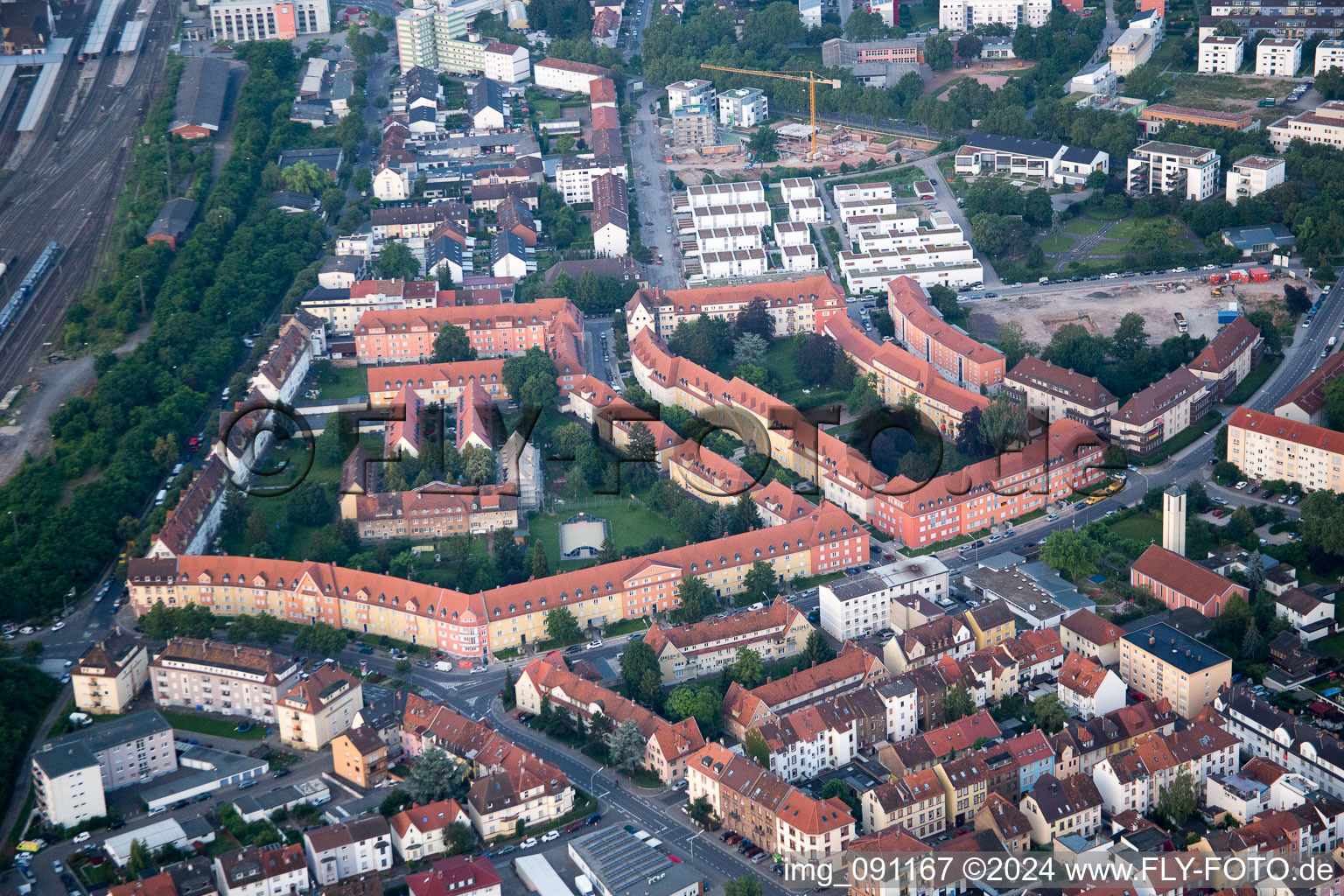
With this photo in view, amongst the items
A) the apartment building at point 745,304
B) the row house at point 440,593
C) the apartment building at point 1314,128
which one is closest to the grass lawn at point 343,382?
the apartment building at point 745,304

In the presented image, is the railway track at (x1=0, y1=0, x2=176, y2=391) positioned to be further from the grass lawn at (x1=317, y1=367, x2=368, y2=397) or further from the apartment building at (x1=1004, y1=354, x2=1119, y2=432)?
the apartment building at (x1=1004, y1=354, x2=1119, y2=432)

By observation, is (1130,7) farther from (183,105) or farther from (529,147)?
(183,105)

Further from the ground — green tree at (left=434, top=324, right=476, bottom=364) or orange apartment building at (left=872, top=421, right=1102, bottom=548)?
green tree at (left=434, top=324, right=476, bottom=364)

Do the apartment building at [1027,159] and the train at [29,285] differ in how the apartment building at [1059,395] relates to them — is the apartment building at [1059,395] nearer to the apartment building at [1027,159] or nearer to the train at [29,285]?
the apartment building at [1027,159]

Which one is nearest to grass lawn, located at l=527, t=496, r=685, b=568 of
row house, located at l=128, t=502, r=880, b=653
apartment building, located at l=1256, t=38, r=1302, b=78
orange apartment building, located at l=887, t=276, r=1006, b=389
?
row house, located at l=128, t=502, r=880, b=653

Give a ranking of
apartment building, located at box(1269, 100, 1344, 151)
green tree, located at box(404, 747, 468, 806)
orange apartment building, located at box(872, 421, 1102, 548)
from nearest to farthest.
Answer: green tree, located at box(404, 747, 468, 806)
orange apartment building, located at box(872, 421, 1102, 548)
apartment building, located at box(1269, 100, 1344, 151)

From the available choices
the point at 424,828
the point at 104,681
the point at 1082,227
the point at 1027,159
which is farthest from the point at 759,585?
the point at 1027,159
